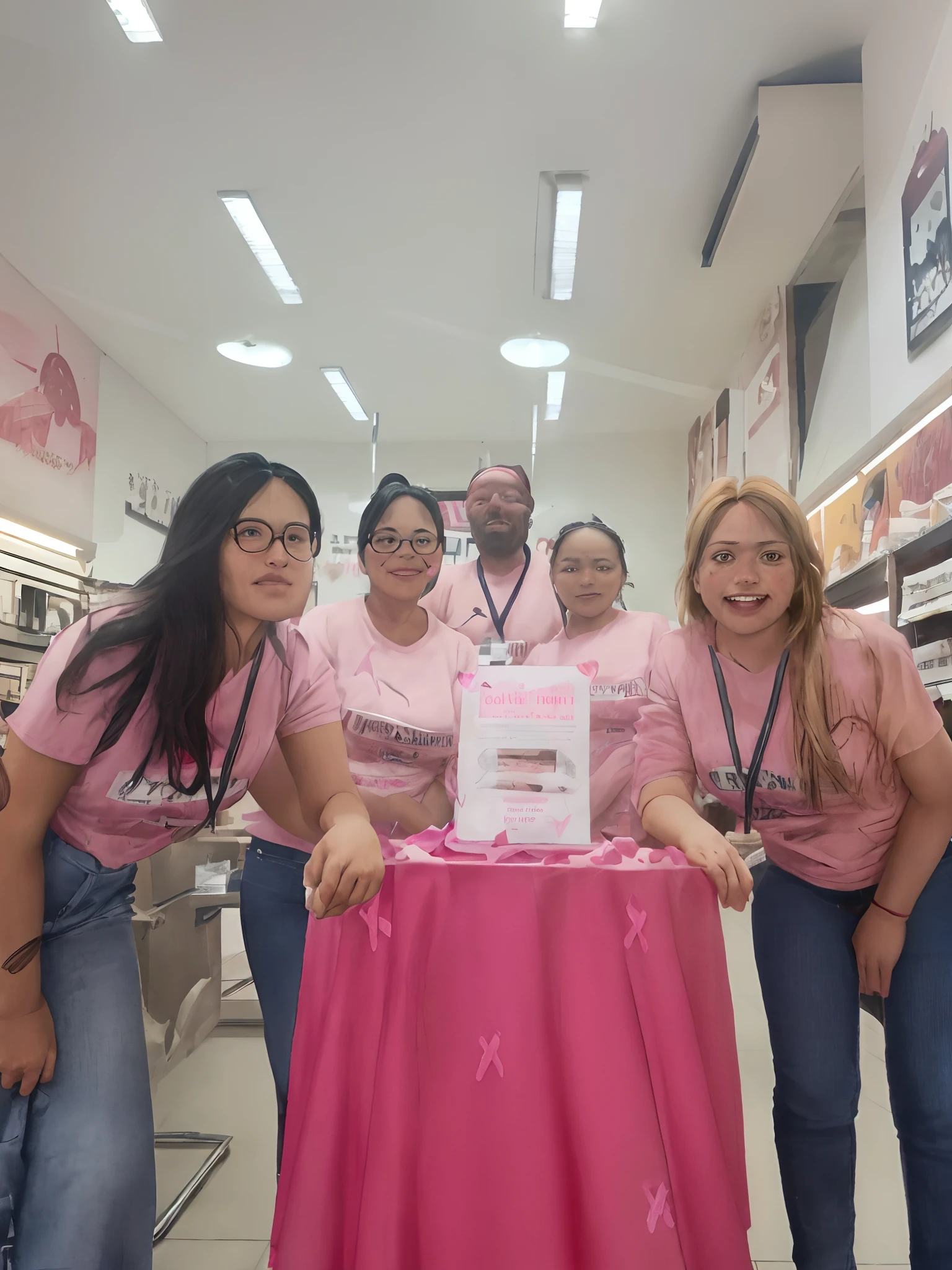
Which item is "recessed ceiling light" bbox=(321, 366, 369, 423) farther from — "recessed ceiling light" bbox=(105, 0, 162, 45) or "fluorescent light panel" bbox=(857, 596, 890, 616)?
"fluorescent light panel" bbox=(857, 596, 890, 616)

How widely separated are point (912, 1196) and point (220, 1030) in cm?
221

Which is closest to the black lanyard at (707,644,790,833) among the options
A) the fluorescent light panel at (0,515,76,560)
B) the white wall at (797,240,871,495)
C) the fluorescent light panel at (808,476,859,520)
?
the fluorescent light panel at (808,476,859,520)

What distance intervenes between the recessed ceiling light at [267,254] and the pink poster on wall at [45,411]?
0.92m

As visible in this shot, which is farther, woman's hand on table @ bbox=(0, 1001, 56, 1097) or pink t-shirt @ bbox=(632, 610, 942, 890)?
pink t-shirt @ bbox=(632, 610, 942, 890)

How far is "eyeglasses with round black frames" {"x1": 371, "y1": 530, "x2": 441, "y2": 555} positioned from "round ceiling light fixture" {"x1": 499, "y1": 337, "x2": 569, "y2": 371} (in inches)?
77.8

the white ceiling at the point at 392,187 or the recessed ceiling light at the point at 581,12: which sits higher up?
the recessed ceiling light at the point at 581,12

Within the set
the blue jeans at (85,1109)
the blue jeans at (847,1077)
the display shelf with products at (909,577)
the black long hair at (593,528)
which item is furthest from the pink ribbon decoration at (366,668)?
the display shelf with products at (909,577)

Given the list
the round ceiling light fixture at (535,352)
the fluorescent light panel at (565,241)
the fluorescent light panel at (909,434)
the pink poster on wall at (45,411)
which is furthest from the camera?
the pink poster on wall at (45,411)

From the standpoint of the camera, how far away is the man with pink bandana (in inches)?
66.1

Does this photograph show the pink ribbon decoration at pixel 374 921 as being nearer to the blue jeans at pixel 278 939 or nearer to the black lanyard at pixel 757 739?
the blue jeans at pixel 278 939

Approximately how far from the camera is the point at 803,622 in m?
1.20

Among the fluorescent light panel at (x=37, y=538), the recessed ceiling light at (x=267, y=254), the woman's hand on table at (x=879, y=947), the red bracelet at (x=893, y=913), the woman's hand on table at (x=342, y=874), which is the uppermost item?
the recessed ceiling light at (x=267, y=254)

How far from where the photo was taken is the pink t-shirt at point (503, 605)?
1676 mm

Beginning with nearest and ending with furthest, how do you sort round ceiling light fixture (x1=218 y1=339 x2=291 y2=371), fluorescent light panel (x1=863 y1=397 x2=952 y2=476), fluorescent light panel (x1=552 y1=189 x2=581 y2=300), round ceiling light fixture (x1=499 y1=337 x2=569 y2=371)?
fluorescent light panel (x1=863 y1=397 x2=952 y2=476) < round ceiling light fixture (x1=218 y1=339 x2=291 y2=371) < fluorescent light panel (x1=552 y1=189 x2=581 y2=300) < round ceiling light fixture (x1=499 y1=337 x2=569 y2=371)
